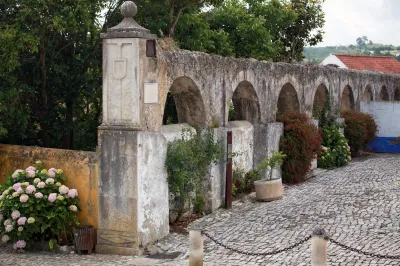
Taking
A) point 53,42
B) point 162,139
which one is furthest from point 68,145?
point 162,139

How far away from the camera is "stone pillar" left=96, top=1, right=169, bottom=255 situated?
9148 millimetres

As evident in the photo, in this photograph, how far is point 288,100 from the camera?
17000 mm

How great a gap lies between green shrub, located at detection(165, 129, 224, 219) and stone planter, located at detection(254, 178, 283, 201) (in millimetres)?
1327

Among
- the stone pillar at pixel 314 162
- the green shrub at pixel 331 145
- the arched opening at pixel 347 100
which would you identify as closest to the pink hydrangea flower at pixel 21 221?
the stone pillar at pixel 314 162

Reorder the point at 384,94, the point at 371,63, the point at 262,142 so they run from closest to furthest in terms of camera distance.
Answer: the point at 262,142, the point at 384,94, the point at 371,63

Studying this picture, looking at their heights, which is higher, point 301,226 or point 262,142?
point 262,142

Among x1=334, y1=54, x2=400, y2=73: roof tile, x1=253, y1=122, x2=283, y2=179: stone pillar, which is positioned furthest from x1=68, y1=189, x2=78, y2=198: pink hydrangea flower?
x1=334, y1=54, x2=400, y2=73: roof tile

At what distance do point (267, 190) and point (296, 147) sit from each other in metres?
2.54

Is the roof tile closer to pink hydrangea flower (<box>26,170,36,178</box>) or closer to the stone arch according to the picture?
the stone arch

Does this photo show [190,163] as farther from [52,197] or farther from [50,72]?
[50,72]

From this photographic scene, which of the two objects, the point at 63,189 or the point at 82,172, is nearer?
the point at 63,189

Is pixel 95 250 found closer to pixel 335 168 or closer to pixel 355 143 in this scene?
pixel 335 168

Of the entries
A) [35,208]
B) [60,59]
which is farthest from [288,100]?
[35,208]

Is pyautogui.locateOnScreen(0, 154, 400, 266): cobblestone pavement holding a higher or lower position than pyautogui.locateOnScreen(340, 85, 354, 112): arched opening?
lower
